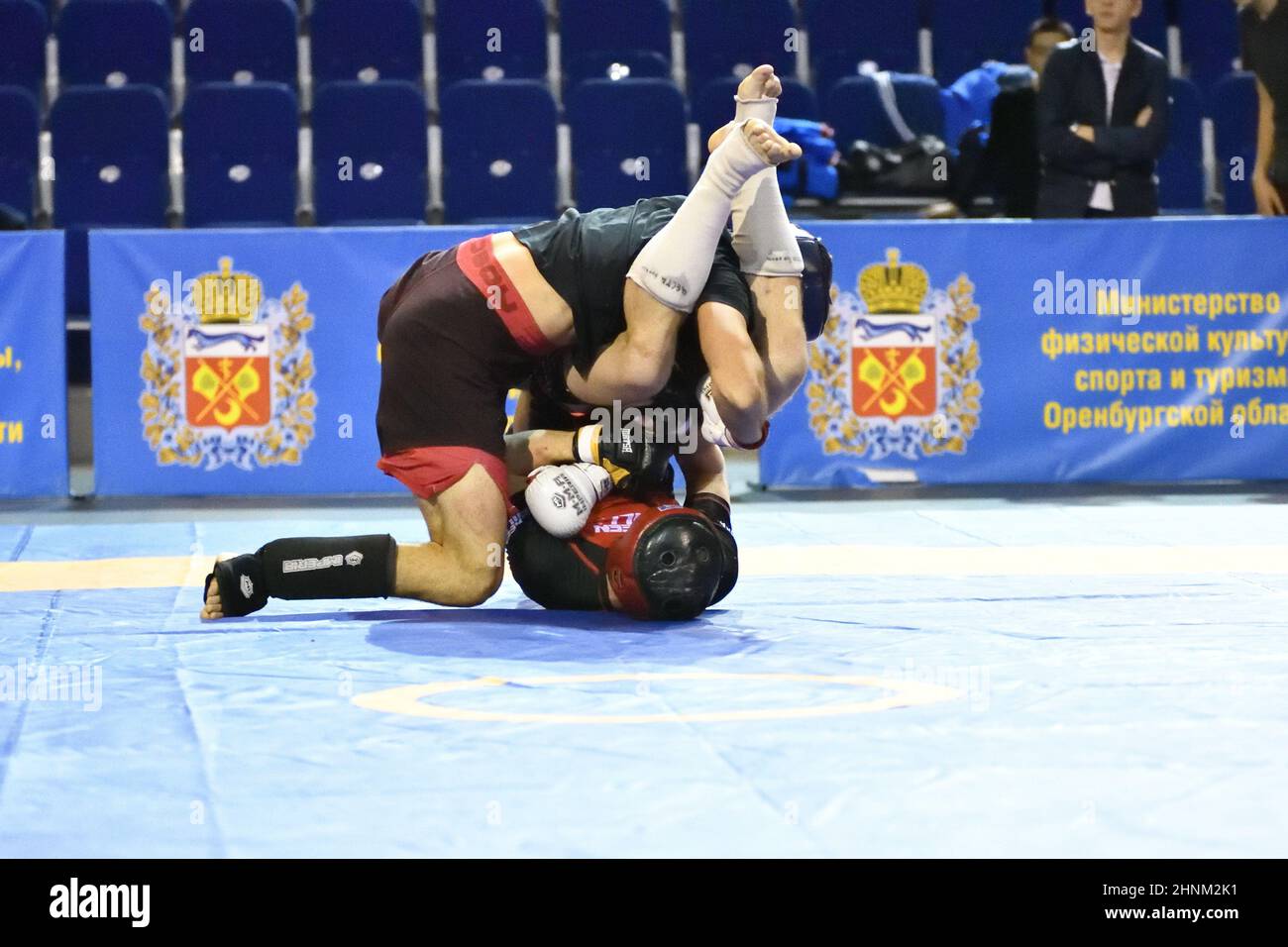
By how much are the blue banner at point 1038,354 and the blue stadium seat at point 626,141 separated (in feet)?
6.10

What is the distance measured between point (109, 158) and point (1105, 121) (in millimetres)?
4703

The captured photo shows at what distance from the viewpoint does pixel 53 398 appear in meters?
6.43

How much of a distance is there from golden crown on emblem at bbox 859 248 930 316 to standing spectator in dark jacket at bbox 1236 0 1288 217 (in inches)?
67.4

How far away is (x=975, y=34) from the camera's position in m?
9.08

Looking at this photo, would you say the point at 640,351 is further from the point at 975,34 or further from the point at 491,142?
the point at 975,34

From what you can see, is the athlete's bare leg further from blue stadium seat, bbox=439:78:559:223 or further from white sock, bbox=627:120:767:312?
blue stadium seat, bbox=439:78:559:223

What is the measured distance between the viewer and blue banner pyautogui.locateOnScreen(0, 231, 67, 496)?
6410 millimetres

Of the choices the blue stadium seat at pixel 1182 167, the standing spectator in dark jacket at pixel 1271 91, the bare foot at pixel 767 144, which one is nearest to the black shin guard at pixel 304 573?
the bare foot at pixel 767 144

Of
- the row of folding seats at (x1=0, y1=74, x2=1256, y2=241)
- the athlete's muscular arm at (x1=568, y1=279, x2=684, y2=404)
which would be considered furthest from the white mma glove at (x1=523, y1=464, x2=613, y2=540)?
the row of folding seats at (x1=0, y1=74, x2=1256, y2=241)

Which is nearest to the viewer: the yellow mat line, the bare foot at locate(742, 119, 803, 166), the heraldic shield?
the bare foot at locate(742, 119, 803, 166)

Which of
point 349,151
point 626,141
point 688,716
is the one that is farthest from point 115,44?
point 688,716

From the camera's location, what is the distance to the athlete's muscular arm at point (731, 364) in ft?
12.3
